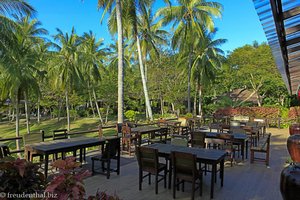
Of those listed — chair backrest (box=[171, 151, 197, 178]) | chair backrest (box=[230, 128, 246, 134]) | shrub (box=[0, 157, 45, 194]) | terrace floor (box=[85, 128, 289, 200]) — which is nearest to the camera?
shrub (box=[0, 157, 45, 194])

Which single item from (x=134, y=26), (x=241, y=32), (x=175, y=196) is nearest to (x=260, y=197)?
(x=175, y=196)

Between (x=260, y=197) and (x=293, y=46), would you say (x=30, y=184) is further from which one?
(x=293, y=46)

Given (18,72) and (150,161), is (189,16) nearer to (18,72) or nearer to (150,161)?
(18,72)

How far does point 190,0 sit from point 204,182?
1759 cm

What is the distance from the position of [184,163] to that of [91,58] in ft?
76.8

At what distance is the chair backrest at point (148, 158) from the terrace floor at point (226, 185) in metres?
0.50

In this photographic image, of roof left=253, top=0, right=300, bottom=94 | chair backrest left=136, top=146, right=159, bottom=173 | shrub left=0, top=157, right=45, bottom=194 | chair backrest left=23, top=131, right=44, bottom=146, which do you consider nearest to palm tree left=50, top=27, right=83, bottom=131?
chair backrest left=23, top=131, right=44, bottom=146

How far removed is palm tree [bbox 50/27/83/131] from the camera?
2205 centimetres

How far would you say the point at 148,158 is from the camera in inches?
192

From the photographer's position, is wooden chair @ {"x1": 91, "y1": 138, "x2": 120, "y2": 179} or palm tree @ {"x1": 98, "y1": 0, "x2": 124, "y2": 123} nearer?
wooden chair @ {"x1": 91, "y1": 138, "x2": 120, "y2": 179}

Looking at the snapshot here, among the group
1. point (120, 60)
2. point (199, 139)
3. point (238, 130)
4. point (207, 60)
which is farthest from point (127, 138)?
point (207, 60)

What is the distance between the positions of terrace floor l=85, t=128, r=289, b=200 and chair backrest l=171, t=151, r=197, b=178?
572 mm

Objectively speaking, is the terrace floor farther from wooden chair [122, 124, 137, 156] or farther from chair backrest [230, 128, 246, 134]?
chair backrest [230, 128, 246, 134]

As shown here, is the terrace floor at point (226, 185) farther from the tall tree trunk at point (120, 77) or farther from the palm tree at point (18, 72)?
the palm tree at point (18, 72)
